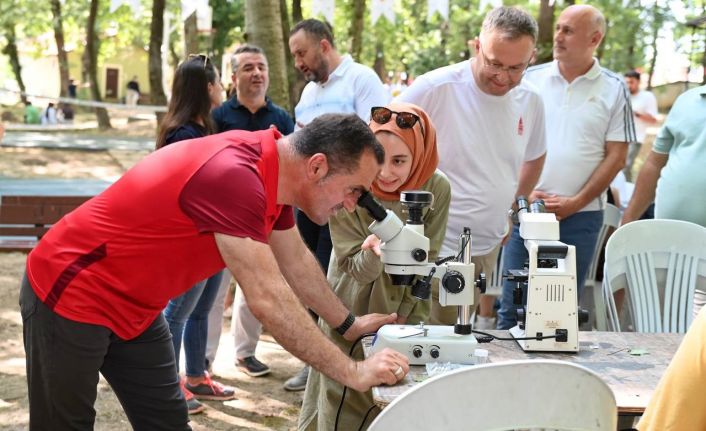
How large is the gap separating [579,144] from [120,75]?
5088 cm

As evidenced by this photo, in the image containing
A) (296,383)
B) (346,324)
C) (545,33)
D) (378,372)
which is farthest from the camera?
(545,33)

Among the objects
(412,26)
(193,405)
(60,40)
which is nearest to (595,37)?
(193,405)

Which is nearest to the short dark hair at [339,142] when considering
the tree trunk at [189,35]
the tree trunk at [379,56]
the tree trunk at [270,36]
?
the tree trunk at [270,36]

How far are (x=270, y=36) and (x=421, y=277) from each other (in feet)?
17.3

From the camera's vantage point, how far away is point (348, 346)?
3.16m

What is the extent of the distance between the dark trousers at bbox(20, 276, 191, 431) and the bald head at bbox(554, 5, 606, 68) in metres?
2.90

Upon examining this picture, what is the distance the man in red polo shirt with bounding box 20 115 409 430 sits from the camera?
8.05 ft

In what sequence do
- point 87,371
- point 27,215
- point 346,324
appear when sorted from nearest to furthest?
point 87,371 < point 346,324 < point 27,215

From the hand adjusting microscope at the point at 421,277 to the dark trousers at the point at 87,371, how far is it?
697 mm

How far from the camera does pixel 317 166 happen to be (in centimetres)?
258

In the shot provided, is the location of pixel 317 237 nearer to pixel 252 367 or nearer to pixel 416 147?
pixel 252 367

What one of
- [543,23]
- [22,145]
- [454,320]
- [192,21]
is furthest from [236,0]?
[454,320]

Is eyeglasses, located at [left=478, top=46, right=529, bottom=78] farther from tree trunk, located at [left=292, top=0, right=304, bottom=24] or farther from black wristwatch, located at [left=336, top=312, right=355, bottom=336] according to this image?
tree trunk, located at [left=292, top=0, right=304, bottom=24]

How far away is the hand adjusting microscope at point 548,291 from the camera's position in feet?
9.46
